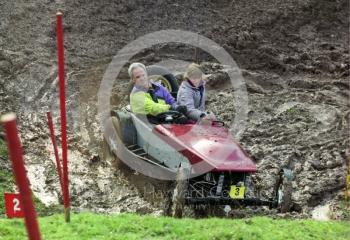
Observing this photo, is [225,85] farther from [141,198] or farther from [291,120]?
[141,198]

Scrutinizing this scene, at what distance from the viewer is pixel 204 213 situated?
7.26 metres

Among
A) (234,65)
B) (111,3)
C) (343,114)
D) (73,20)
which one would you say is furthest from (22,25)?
(343,114)

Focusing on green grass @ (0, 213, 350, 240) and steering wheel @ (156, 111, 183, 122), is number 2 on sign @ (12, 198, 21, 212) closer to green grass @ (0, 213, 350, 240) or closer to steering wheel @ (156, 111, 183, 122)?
green grass @ (0, 213, 350, 240)

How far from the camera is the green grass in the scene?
17.2 feet

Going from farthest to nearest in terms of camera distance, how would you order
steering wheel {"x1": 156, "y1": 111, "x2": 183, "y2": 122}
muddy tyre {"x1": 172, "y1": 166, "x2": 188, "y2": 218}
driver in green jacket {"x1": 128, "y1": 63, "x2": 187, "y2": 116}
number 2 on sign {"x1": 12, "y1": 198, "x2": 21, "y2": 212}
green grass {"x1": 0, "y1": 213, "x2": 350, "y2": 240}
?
1. driver in green jacket {"x1": 128, "y1": 63, "x2": 187, "y2": 116}
2. steering wheel {"x1": 156, "y1": 111, "x2": 183, "y2": 122}
3. muddy tyre {"x1": 172, "y1": 166, "x2": 188, "y2": 218}
4. green grass {"x1": 0, "y1": 213, "x2": 350, "y2": 240}
5. number 2 on sign {"x1": 12, "y1": 198, "x2": 21, "y2": 212}

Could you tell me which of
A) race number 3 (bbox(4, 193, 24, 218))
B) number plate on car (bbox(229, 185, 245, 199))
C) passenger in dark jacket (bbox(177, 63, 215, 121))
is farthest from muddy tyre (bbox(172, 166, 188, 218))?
race number 3 (bbox(4, 193, 24, 218))

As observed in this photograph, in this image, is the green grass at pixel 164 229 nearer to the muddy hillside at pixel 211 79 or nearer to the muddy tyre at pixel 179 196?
the muddy tyre at pixel 179 196

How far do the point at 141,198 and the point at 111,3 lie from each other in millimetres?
9332

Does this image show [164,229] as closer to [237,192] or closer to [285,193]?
[237,192]

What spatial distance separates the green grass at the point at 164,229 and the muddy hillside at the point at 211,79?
4.82ft

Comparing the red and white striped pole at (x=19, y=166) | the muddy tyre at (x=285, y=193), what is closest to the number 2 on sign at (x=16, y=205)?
the red and white striped pole at (x=19, y=166)

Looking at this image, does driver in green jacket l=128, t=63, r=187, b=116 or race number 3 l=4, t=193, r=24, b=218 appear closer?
race number 3 l=4, t=193, r=24, b=218

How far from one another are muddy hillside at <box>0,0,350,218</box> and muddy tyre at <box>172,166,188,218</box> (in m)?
0.62

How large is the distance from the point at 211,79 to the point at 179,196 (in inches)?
237
